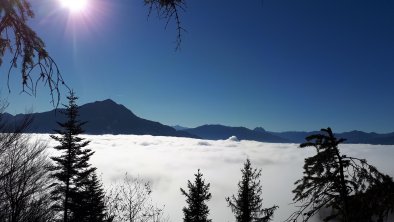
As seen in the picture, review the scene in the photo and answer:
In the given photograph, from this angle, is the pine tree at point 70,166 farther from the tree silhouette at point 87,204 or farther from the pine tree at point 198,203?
the pine tree at point 198,203

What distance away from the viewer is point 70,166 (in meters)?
27.6

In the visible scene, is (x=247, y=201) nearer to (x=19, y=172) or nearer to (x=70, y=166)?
(x=70, y=166)

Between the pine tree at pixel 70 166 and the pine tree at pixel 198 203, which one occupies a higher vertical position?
the pine tree at pixel 70 166

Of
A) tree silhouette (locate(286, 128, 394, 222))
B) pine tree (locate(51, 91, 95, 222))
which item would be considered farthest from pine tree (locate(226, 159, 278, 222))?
tree silhouette (locate(286, 128, 394, 222))

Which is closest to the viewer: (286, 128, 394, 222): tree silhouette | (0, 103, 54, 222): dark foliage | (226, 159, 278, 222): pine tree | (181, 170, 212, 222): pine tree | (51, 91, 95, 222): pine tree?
(286, 128, 394, 222): tree silhouette

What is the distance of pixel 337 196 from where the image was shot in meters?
9.41

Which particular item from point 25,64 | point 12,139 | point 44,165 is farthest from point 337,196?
point 44,165

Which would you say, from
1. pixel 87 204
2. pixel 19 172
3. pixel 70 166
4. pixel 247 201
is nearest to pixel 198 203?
pixel 247 201

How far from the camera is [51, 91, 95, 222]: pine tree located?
2720 centimetres

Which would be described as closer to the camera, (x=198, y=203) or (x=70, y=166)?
(x=70, y=166)

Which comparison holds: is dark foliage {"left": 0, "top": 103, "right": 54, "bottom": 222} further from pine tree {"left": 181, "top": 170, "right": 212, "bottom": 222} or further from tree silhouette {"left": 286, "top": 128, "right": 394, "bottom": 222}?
pine tree {"left": 181, "top": 170, "right": 212, "bottom": 222}

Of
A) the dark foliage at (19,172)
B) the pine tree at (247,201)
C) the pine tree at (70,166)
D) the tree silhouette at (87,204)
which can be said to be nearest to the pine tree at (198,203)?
the pine tree at (247,201)

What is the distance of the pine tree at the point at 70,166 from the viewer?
27.2 m

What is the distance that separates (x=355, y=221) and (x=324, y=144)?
11.7ft
